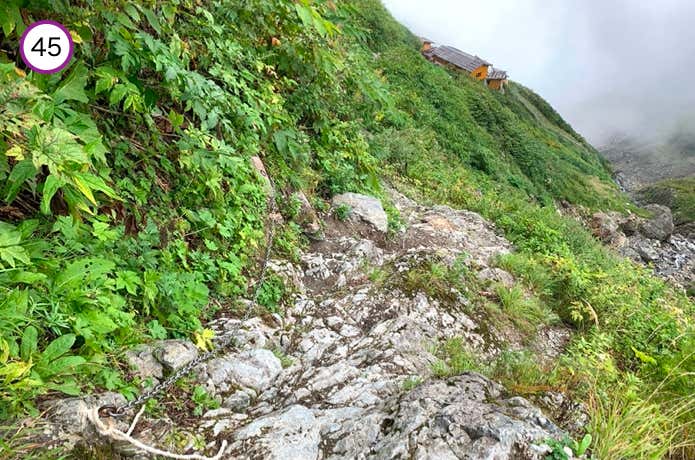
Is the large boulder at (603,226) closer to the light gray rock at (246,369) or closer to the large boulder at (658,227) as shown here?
the large boulder at (658,227)

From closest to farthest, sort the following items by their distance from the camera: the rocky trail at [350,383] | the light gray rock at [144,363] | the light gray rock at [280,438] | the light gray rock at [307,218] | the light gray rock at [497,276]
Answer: the rocky trail at [350,383]
the light gray rock at [280,438]
the light gray rock at [144,363]
the light gray rock at [307,218]
the light gray rock at [497,276]

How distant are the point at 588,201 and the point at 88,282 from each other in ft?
110

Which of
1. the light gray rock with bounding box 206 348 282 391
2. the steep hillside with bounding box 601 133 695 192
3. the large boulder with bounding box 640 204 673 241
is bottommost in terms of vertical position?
the light gray rock with bounding box 206 348 282 391

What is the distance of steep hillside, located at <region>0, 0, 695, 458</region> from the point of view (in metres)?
2.04

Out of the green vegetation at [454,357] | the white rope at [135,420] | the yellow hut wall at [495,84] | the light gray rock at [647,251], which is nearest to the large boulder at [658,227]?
the light gray rock at [647,251]

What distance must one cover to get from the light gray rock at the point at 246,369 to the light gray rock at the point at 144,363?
0.34 metres

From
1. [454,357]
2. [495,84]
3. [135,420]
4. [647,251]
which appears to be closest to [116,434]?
[135,420]

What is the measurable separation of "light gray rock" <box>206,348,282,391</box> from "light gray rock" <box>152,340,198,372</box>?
0.15 m

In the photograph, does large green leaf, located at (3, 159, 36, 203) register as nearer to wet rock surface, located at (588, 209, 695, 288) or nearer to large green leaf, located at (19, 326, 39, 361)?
large green leaf, located at (19, 326, 39, 361)

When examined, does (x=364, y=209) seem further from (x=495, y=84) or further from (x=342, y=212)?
(x=495, y=84)

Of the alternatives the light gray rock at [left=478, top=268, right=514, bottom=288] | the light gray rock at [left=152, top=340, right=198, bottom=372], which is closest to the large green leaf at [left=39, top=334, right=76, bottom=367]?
the light gray rock at [left=152, top=340, right=198, bottom=372]

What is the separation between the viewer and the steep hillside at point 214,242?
204cm

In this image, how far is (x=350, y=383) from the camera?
302 centimetres

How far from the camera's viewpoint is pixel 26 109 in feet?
6.42
